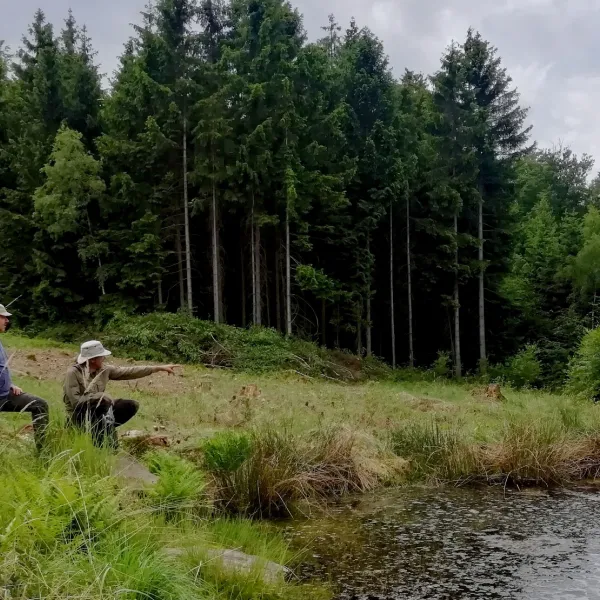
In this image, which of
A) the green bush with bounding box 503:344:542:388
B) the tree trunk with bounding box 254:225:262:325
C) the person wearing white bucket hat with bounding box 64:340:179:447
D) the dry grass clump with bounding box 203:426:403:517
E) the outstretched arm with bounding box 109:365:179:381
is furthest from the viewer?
A: the green bush with bounding box 503:344:542:388

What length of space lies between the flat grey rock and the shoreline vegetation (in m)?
0.03

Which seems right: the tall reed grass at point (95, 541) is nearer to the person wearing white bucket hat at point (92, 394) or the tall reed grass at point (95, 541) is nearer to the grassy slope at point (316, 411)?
the person wearing white bucket hat at point (92, 394)

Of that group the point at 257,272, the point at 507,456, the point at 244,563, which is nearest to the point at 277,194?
the point at 257,272

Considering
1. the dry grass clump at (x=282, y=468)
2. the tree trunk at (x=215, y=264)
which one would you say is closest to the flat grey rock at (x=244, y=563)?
the dry grass clump at (x=282, y=468)

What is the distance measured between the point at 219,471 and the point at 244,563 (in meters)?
2.16

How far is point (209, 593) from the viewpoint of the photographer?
4.21 m

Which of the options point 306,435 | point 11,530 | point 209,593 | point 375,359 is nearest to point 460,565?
point 209,593

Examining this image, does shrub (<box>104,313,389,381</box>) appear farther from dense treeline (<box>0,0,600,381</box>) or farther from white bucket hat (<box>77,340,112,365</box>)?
white bucket hat (<box>77,340,112,365</box>)

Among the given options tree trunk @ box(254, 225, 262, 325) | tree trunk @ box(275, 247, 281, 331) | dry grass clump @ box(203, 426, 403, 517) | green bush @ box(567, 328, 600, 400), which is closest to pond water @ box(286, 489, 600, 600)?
dry grass clump @ box(203, 426, 403, 517)

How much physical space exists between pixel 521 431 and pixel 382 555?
156 inches

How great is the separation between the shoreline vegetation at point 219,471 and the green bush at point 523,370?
13706 millimetres

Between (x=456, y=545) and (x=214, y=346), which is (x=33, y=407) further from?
(x=214, y=346)

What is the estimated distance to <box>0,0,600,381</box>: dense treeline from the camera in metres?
26.8

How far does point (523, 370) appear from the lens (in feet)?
97.7
